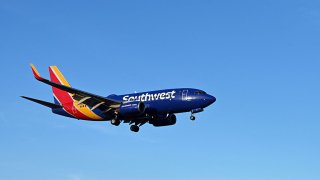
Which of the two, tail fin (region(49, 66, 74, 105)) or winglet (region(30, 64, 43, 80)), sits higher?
tail fin (region(49, 66, 74, 105))

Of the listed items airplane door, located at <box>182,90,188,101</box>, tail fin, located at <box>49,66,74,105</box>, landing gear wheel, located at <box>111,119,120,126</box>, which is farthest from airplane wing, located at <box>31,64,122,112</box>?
airplane door, located at <box>182,90,188,101</box>

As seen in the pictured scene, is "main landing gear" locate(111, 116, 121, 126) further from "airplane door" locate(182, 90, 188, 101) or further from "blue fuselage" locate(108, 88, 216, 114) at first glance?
"airplane door" locate(182, 90, 188, 101)

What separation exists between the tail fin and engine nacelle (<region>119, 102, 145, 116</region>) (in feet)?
37.9

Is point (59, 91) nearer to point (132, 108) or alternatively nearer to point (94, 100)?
point (94, 100)

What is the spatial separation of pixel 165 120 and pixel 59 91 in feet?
53.7

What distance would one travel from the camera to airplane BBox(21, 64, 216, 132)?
218ft

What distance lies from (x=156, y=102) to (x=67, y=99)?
1515 cm

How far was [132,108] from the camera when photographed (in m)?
67.2

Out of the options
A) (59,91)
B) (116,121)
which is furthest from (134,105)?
(59,91)

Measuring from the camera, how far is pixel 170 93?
223 feet

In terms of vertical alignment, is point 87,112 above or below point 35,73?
above

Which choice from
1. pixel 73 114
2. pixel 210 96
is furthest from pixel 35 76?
pixel 210 96

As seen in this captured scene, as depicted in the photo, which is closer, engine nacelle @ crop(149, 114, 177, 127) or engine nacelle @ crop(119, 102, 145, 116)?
engine nacelle @ crop(119, 102, 145, 116)

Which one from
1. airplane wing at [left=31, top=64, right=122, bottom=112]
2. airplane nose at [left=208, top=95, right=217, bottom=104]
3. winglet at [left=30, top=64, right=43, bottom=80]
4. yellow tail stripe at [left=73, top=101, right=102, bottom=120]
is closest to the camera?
winglet at [left=30, top=64, right=43, bottom=80]
